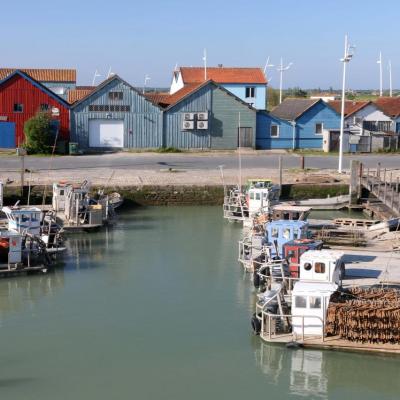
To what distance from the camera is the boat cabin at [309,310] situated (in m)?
19.4

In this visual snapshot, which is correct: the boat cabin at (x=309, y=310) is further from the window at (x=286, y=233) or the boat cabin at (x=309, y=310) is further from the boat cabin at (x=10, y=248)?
the boat cabin at (x=10, y=248)

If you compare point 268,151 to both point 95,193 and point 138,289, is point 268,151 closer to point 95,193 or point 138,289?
point 95,193

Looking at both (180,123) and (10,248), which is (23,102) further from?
(10,248)

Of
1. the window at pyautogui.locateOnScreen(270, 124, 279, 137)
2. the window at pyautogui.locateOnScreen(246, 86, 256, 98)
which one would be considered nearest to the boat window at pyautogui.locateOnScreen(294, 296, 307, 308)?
the window at pyautogui.locateOnScreen(270, 124, 279, 137)

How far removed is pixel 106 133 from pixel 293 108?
43.4ft

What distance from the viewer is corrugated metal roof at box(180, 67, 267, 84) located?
6525 cm

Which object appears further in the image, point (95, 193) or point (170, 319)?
point (95, 193)

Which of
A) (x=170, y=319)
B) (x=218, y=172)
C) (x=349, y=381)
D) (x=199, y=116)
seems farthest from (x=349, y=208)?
(x=349, y=381)

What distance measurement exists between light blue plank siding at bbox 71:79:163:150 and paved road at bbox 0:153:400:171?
154 cm

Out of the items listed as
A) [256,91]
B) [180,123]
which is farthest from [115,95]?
[256,91]

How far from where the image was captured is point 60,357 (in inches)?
768

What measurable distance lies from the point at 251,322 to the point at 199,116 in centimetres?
3245

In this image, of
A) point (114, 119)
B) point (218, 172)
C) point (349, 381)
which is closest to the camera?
point (349, 381)

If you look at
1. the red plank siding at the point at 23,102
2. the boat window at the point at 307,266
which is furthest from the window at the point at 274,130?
the boat window at the point at 307,266
